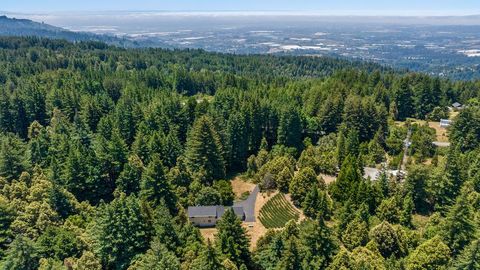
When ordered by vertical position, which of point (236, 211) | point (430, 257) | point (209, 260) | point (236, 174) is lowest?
point (236, 174)

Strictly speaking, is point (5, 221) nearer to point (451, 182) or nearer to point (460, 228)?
point (460, 228)

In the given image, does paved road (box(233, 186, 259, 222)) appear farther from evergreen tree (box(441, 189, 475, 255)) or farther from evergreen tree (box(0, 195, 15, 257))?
evergreen tree (box(0, 195, 15, 257))

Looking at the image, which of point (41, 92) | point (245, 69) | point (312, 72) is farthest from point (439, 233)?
point (312, 72)

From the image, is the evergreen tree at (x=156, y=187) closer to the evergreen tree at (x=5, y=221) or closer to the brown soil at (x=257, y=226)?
the brown soil at (x=257, y=226)

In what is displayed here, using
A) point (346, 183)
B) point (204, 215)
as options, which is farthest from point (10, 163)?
point (346, 183)

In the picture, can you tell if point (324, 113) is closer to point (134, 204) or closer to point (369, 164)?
point (369, 164)

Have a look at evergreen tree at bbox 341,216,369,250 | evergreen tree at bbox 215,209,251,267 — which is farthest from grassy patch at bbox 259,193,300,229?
evergreen tree at bbox 215,209,251,267
